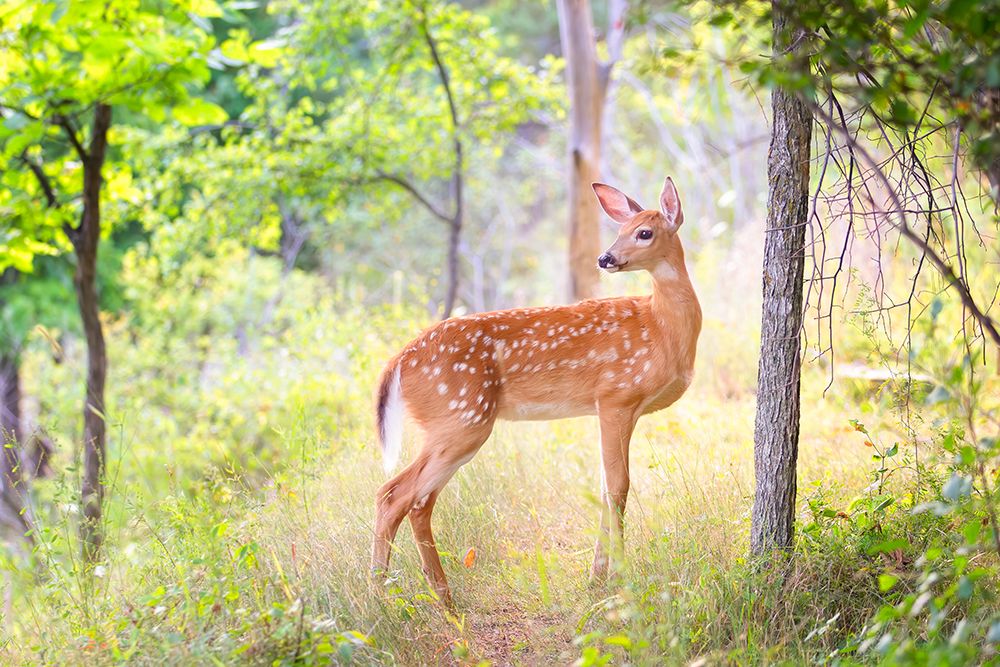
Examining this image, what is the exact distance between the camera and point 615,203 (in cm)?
459

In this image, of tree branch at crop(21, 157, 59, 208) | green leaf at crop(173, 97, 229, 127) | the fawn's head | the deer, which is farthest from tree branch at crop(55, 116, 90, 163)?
the fawn's head

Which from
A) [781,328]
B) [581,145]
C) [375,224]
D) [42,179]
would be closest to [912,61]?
[781,328]

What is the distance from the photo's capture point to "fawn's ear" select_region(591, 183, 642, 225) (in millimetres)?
4562

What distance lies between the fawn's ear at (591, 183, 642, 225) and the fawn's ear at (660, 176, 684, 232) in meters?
0.27

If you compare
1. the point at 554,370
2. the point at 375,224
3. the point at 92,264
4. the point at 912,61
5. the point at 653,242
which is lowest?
the point at 554,370

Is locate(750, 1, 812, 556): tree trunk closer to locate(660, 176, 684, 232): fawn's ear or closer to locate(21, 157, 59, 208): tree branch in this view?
locate(660, 176, 684, 232): fawn's ear

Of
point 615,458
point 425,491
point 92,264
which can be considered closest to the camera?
point 425,491

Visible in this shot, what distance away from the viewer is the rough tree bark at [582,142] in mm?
8359

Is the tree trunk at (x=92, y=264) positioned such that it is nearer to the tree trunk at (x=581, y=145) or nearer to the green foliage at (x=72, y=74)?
the green foliage at (x=72, y=74)

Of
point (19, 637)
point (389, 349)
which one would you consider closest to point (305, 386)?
point (389, 349)

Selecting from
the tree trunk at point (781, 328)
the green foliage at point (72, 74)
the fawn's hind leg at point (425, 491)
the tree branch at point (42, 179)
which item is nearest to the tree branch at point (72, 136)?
the green foliage at point (72, 74)

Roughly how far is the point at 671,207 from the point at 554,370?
84cm

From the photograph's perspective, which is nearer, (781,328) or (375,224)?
(781,328)

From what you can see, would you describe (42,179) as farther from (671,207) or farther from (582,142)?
(582,142)
